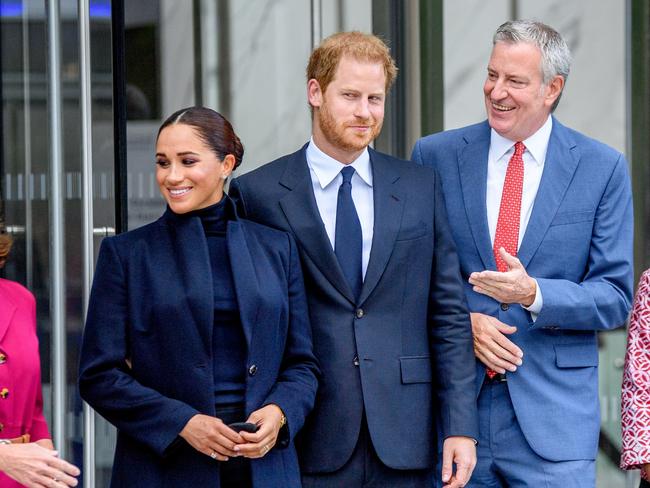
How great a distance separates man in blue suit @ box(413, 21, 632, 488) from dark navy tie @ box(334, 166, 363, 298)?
1.04ft

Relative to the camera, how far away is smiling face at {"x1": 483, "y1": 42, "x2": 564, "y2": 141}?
3.82m

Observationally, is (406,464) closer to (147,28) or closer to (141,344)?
(141,344)

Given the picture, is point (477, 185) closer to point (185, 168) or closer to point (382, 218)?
point (382, 218)

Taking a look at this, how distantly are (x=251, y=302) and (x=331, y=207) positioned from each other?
1.51 ft

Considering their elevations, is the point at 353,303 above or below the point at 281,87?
below

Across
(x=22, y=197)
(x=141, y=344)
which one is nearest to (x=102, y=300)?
(x=141, y=344)

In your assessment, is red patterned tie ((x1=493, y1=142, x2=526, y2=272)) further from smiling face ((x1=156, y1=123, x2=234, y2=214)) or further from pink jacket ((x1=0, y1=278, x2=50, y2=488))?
pink jacket ((x1=0, y1=278, x2=50, y2=488))

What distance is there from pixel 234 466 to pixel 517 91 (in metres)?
1.37

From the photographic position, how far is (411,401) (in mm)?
3617

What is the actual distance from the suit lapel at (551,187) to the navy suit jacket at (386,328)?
0.23 m

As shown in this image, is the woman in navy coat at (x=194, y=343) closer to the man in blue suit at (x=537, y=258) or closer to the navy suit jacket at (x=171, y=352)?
the navy suit jacket at (x=171, y=352)

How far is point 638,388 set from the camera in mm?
3758

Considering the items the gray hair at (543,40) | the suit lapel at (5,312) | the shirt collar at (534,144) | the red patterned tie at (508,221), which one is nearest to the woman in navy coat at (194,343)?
the suit lapel at (5,312)

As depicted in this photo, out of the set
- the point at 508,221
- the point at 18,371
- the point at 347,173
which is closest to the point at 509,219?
the point at 508,221
